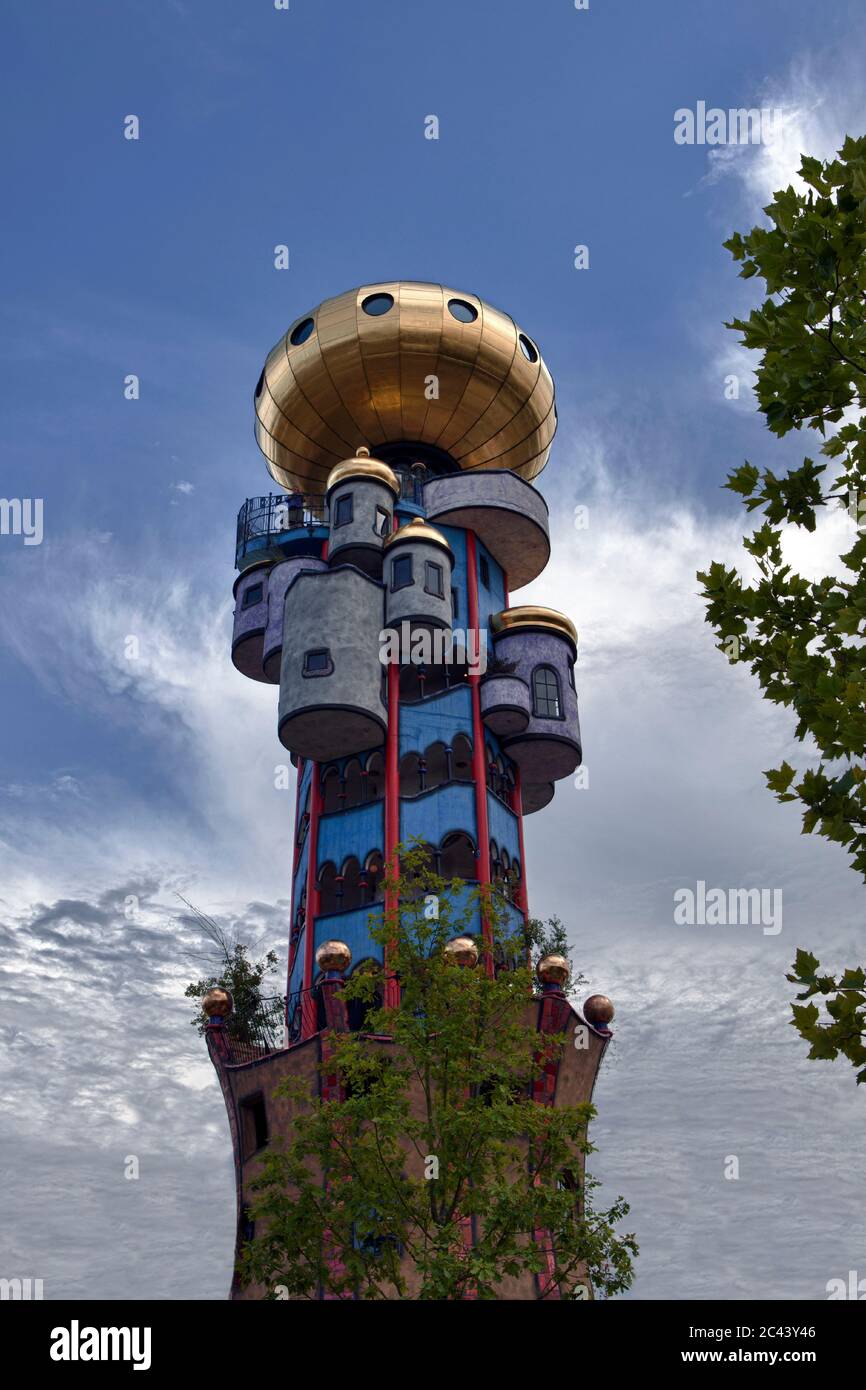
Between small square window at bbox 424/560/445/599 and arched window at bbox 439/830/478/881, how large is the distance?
17.7ft

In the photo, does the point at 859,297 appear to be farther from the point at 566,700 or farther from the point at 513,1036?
the point at 566,700

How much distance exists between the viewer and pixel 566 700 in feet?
90.9

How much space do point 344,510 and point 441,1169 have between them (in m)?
16.6

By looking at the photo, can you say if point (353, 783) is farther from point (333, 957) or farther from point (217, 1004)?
point (333, 957)

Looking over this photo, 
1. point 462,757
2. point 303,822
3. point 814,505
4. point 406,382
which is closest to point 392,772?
point 462,757

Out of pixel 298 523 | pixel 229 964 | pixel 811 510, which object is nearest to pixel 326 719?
pixel 229 964

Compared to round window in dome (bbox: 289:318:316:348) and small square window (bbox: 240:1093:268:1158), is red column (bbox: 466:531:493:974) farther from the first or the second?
round window in dome (bbox: 289:318:316:348)

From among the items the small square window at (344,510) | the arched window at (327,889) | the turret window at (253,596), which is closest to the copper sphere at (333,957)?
the arched window at (327,889)

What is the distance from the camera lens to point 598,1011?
874 inches

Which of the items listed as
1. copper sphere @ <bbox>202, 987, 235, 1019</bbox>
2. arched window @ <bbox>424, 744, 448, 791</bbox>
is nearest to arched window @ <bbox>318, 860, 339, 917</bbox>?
arched window @ <bbox>424, 744, 448, 791</bbox>

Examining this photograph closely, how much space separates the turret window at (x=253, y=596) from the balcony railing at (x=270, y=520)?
51.3 inches

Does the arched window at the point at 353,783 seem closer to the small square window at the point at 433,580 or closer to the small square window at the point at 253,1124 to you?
the small square window at the point at 433,580
